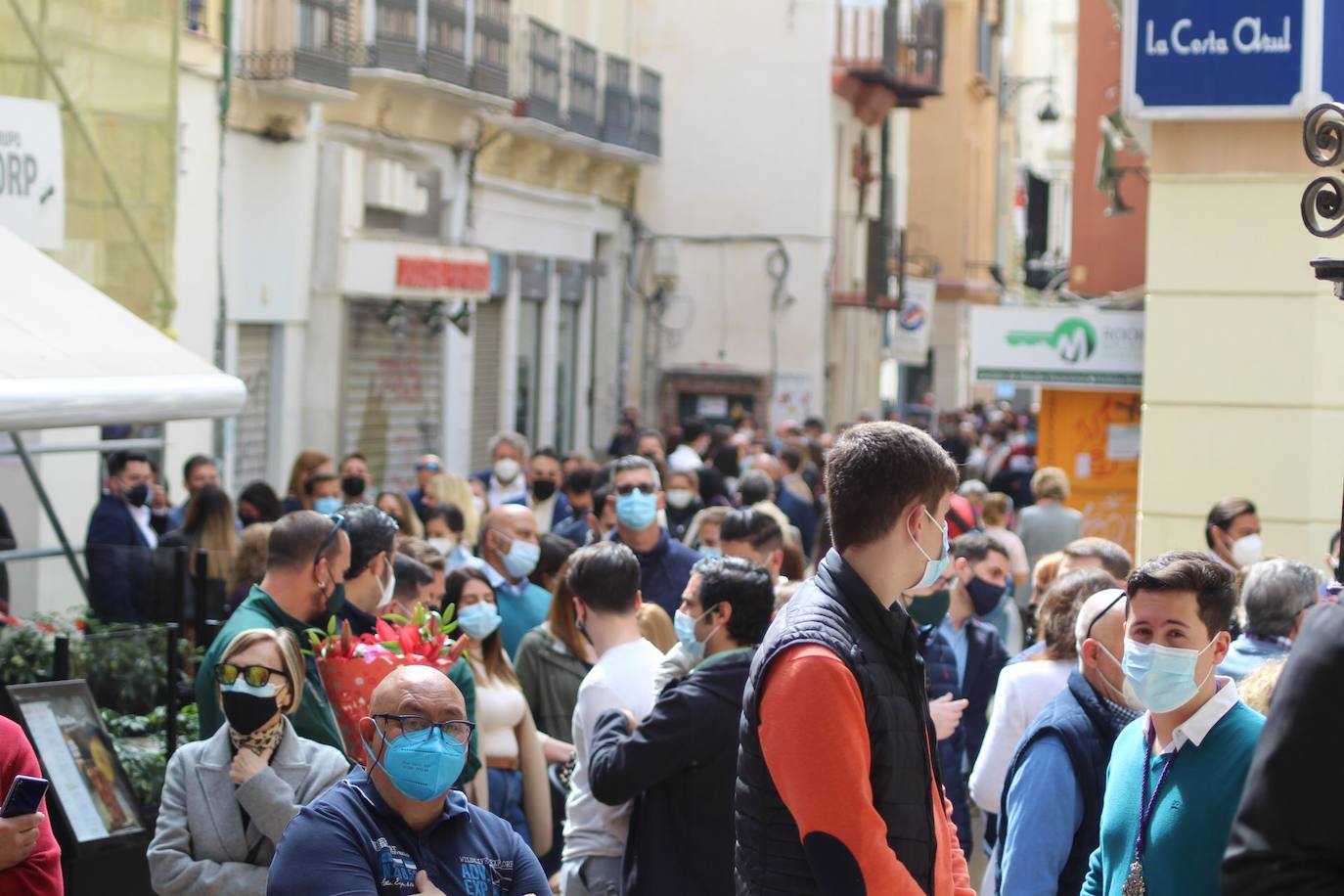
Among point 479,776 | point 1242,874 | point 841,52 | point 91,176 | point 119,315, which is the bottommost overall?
point 479,776

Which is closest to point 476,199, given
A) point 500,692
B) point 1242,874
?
point 500,692

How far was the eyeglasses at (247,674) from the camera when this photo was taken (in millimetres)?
4824

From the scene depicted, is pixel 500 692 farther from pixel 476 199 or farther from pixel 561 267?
pixel 561 267

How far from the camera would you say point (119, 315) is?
7.57 meters

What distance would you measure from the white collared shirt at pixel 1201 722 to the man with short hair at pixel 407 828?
138cm

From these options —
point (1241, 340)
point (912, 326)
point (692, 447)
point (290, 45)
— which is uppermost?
point (290, 45)

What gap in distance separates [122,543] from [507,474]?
4.16m

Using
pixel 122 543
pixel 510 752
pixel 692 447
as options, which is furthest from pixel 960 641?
pixel 692 447

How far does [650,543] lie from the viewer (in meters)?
8.89

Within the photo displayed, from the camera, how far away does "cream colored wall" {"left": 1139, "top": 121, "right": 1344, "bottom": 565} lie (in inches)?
371

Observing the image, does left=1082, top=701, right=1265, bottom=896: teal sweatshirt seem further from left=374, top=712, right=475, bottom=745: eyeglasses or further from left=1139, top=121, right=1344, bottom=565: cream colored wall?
left=1139, top=121, right=1344, bottom=565: cream colored wall

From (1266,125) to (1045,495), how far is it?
378cm

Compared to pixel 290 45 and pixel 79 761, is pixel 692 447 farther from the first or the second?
pixel 79 761

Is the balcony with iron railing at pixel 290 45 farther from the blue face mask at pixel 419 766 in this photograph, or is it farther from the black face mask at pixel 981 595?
the blue face mask at pixel 419 766
